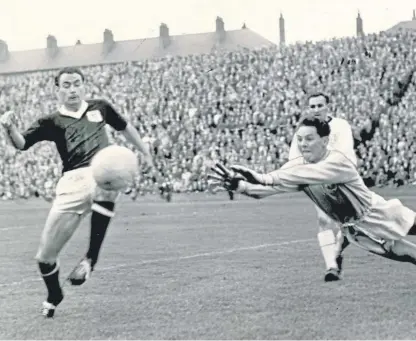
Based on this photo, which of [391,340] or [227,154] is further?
[227,154]

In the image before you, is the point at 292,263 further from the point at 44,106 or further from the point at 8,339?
the point at 44,106

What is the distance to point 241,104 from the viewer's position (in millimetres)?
10445

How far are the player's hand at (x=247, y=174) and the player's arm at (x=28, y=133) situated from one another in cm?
124

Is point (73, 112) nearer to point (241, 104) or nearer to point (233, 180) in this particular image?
point (233, 180)

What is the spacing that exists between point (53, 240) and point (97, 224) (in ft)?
1.15

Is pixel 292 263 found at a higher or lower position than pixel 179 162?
lower

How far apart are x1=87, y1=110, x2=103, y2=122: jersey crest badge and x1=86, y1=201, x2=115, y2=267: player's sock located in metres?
0.53

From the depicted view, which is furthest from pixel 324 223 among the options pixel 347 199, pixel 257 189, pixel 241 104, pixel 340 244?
pixel 241 104

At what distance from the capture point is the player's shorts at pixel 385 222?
5125mm

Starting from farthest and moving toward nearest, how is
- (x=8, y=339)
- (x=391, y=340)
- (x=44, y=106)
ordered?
1. (x=44, y=106)
2. (x=8, y=339)
3. (x=391, y=340)

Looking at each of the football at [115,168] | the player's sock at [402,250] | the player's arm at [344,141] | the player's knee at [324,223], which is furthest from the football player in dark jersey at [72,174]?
the player's knee at [324,223]

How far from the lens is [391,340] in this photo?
4348 mm

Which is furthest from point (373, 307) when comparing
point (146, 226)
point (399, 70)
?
point (399, 70)

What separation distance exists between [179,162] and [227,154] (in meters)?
0.67
